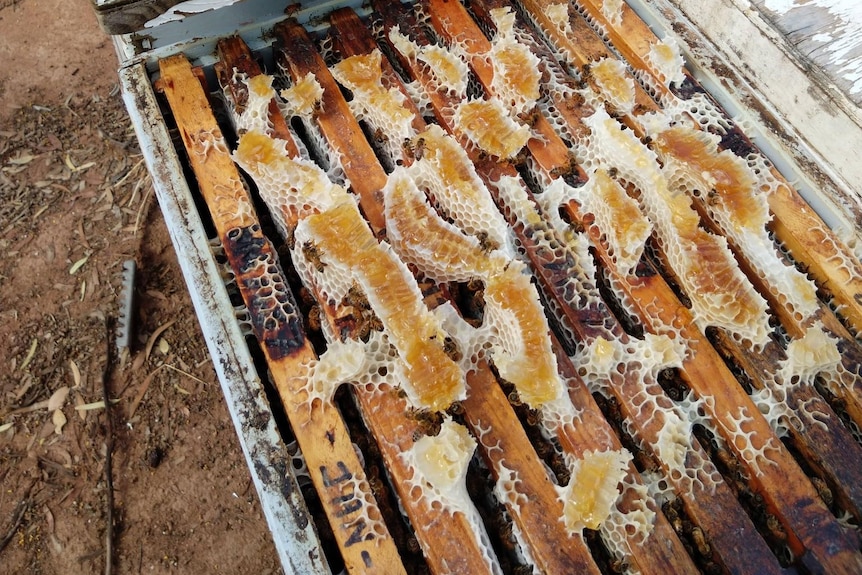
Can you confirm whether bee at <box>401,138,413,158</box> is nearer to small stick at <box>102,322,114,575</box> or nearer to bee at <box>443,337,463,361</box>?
bee at <box>443,337,463,361</box>

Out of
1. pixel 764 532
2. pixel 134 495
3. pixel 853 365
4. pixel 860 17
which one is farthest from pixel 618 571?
pixel 134 495

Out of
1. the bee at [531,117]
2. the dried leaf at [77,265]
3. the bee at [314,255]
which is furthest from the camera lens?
the dried leaf at [77,265]

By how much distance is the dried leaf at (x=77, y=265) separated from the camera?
4312 mm

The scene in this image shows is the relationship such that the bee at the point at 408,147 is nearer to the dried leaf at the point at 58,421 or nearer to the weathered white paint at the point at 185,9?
the weathered white paint at the point at 185,9

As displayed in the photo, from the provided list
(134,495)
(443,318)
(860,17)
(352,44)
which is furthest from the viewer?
(134,495)

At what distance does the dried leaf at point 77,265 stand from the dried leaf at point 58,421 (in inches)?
39.1

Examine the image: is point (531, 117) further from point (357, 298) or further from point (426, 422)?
point (426, 422)

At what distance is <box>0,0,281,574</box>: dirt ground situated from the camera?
3566 mm

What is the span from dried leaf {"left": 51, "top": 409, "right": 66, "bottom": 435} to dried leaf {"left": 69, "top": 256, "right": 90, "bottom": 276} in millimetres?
992

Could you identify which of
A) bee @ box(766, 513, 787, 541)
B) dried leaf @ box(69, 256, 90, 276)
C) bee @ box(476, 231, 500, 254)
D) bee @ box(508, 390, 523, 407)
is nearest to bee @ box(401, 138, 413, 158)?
bee @ box(476, 231, 500, 254)

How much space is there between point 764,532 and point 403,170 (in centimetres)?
174

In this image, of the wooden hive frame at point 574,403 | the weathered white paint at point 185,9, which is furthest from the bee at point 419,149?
the weathered white paint at point 185,9

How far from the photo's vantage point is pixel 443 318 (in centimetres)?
205

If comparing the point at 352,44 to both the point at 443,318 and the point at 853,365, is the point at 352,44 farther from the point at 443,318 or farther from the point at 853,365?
the point at 853,365
